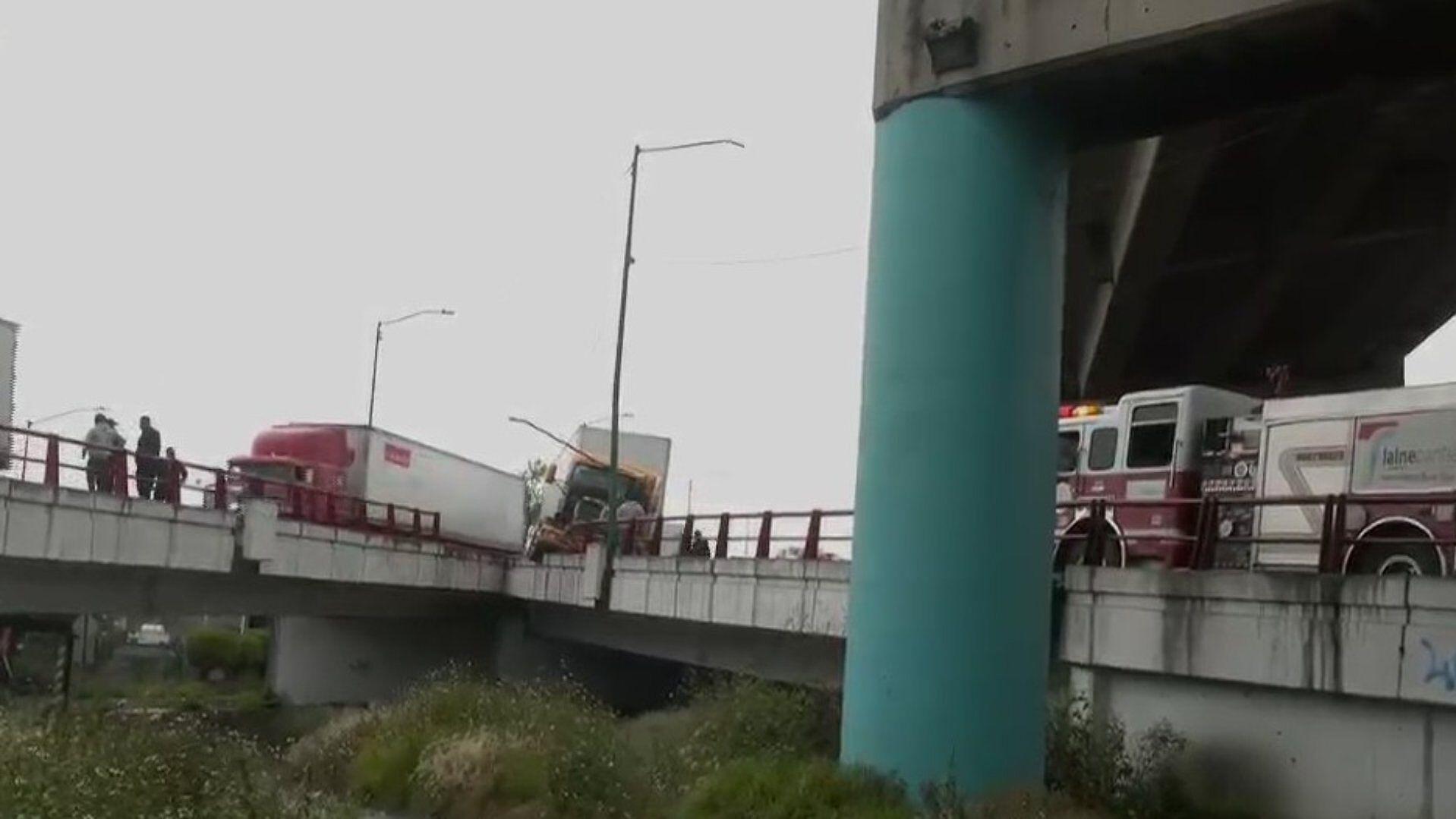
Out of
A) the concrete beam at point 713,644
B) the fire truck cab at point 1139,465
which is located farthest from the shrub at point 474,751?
the fire truck cab at point 1139,465

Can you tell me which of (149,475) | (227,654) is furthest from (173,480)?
(227,654)

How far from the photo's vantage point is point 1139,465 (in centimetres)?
2011

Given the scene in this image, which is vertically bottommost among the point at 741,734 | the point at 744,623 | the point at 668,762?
the point at 668,762

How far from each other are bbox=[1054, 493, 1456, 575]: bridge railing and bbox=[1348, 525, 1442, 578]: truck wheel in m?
0.02

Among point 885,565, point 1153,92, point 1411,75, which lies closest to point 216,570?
point 885,565

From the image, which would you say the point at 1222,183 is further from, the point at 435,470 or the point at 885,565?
the point at 435,470

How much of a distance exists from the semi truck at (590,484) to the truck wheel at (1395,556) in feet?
73.9

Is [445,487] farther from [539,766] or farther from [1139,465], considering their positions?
[539,766]

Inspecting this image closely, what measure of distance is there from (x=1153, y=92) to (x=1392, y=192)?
660 inches

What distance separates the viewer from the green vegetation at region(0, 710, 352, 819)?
413 inches

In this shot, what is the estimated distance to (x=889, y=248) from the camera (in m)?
14.3

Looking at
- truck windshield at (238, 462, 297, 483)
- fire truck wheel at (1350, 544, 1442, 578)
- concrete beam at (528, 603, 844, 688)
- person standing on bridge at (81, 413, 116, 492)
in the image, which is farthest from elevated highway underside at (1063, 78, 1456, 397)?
truck windshield at (238, 462, 297, 483)

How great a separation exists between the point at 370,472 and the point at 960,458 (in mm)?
25023

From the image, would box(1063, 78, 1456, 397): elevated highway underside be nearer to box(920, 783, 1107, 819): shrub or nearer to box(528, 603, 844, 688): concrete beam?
box(528, 603, 844, 688): concrete beam
